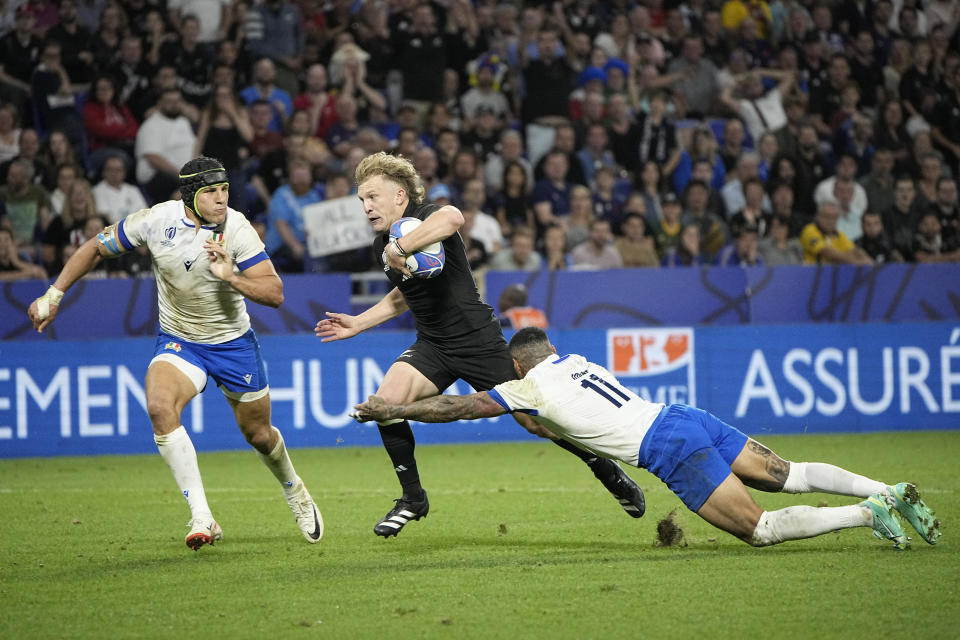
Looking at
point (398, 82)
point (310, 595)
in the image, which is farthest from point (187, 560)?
point (398, 82)

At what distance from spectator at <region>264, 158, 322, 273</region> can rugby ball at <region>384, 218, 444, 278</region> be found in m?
7.78

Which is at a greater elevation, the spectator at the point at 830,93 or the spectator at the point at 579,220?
the spectator at the point at 830,93

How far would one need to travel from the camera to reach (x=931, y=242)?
53.8 feet

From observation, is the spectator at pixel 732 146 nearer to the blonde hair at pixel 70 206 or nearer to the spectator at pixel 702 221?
the spectator at pixel 702 221

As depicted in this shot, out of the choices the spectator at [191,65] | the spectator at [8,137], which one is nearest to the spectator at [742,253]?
the spectator at [191,65]

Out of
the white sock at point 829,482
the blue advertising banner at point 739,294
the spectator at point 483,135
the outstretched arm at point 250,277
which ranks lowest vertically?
Result: the blue advertising banner at point 739,294

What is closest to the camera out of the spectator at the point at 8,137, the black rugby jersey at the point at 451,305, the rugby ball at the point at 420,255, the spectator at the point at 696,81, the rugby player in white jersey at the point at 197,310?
the rugby ball at the point at 420,255

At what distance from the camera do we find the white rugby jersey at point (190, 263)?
7.62m

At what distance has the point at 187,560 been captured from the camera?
7.09m

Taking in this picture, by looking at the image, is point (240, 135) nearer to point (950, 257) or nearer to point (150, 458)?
point (150, 458)

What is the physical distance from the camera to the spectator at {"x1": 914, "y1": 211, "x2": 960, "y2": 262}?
643 inches

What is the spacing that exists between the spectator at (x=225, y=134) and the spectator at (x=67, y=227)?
1.62 meters

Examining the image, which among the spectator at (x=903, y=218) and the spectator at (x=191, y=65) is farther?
the spectator at (x=903, y=218)

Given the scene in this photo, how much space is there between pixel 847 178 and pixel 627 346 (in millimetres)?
5222
